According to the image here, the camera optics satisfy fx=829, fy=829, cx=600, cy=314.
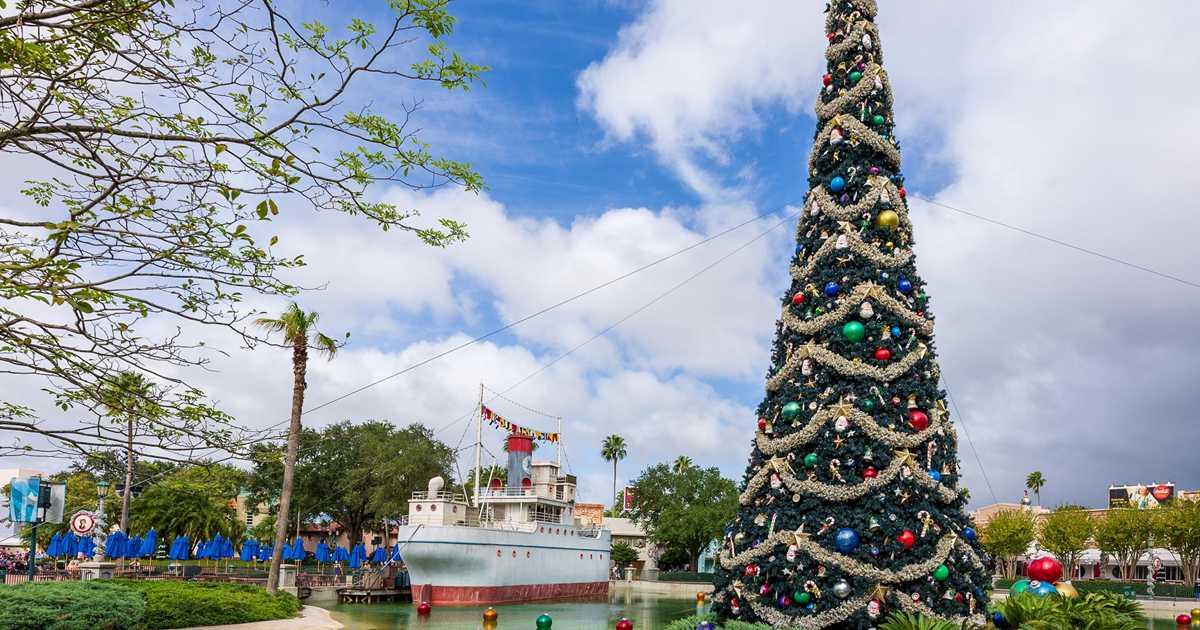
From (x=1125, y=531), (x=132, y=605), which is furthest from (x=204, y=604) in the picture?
(x=1125, y=531)

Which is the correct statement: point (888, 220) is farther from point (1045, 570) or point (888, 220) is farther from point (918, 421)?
point (1045, 570)

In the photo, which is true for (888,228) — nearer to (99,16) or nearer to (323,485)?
(99,16)

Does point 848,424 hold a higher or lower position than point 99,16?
A: lower

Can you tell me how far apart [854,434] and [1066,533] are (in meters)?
48.8

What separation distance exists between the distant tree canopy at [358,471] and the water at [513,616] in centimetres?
1383

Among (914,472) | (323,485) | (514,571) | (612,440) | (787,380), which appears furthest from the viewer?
(612,440)

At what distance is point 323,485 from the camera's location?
52906 mm

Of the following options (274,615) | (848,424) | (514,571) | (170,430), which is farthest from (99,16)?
A: (514,571)

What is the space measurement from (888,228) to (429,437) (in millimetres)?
45525

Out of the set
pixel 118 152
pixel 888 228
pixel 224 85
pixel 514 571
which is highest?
pixel 888 228

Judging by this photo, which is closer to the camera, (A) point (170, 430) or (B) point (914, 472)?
(A) point (170, 430)

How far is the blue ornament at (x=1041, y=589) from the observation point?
10.4 meters

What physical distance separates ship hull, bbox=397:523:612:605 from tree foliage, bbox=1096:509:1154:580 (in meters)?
33.5

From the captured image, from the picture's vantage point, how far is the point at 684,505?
58.8m
